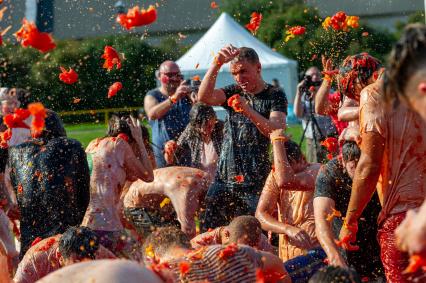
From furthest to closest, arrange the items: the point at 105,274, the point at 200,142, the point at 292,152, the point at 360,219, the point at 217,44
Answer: the point at 217,44 < the point at 200,142 < the point at 292,152 < the point at 360,219 < the point at 105,274

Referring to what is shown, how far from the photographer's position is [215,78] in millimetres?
7512

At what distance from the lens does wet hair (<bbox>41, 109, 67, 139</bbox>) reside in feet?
21.6

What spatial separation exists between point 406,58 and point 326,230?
3.07m

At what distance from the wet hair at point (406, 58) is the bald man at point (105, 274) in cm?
117

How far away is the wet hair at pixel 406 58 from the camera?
2887 millimetres

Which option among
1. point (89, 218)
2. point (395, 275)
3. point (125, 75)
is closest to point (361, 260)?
point (395, 275)

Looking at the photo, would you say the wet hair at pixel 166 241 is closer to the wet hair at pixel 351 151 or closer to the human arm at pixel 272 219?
the wet hair at pixel 351 151

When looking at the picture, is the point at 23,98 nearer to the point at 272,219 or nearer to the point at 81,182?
the point at 81,182

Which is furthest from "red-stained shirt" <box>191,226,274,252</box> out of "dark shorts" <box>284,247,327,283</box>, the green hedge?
the green hedge

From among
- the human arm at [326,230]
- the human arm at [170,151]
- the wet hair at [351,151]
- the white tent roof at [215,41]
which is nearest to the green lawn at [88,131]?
the white tent roof at [215,41]

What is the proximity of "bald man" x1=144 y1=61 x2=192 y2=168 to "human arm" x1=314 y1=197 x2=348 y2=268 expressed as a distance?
3.82 m

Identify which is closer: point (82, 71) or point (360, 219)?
point (360, 219)

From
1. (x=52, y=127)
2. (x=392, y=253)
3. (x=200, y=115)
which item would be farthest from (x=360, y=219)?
(x=200, y=115)

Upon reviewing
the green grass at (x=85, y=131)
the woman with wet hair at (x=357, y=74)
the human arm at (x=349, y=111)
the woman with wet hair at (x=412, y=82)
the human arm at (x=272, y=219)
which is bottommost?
the green grass at (x=85, y=131)
